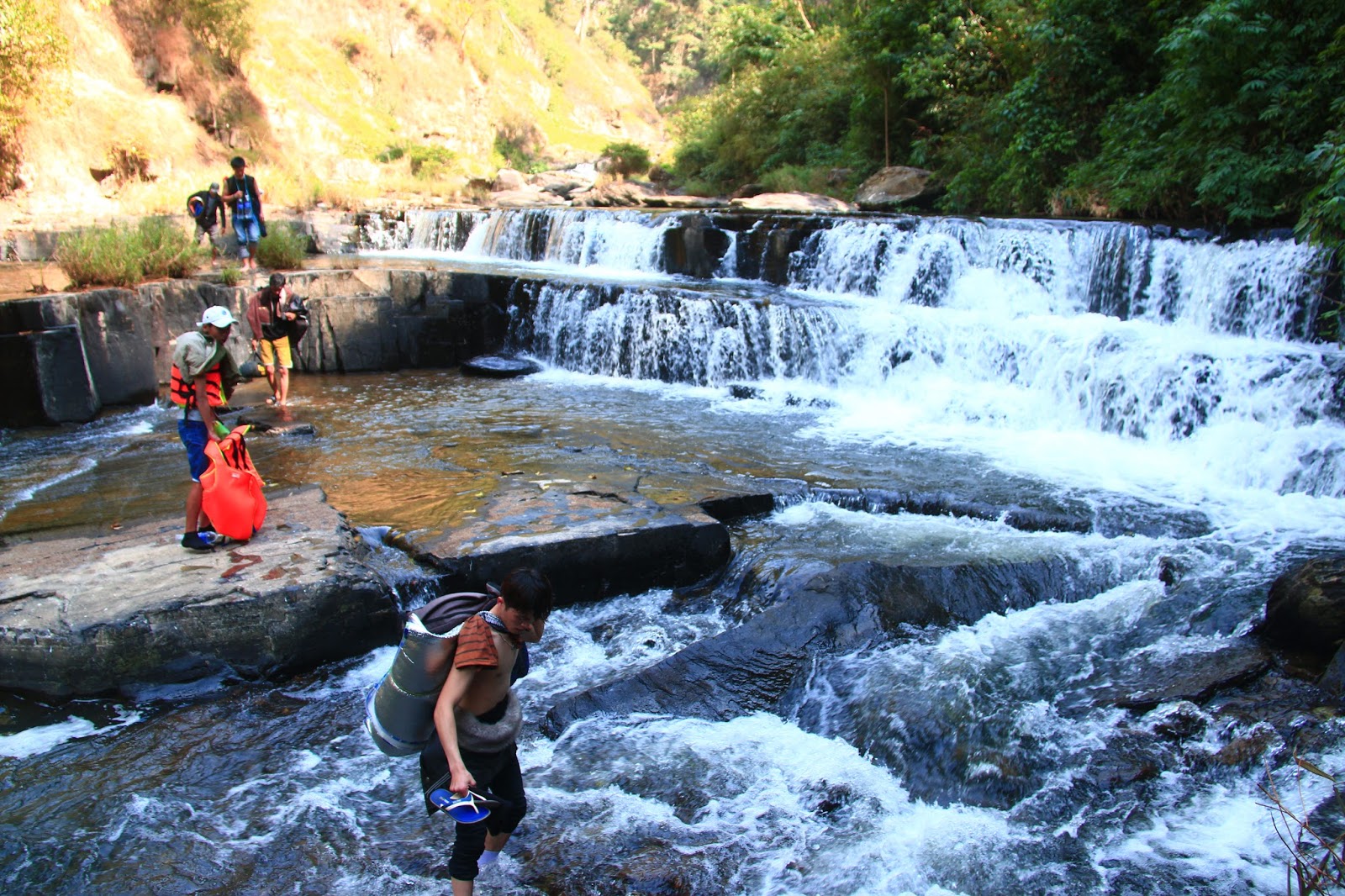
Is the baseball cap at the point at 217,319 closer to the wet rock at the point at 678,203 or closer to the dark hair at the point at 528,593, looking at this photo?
the dark hair at the point at 528,593

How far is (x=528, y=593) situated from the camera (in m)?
2.66

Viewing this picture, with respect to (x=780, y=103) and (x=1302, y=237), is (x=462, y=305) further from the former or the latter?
(x=780, y=103)

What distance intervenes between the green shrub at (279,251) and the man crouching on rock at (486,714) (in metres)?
11.2

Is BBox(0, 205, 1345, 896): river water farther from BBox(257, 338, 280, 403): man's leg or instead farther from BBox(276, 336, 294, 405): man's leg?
BBox(257, 338, 280, 403): man's leg

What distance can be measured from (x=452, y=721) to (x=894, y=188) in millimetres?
16416

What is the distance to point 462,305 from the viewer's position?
41.3 ft

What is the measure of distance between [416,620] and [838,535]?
3969mm

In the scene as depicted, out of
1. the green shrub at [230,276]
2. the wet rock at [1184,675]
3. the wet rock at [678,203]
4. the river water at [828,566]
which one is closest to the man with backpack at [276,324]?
the river water at [828,566]

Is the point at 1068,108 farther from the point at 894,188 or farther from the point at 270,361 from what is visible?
the point at 270,361

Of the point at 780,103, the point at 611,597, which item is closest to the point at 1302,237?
the point at 611,597

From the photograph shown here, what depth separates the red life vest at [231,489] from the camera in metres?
5.00

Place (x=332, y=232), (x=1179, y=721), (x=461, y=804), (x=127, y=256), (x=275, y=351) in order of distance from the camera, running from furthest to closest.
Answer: (x=332, y=232), (x=127, y=256), (x=275, y=351), (x=1179, y=721), (x=461, y=804)

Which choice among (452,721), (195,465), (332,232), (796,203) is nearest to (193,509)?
(195,465)

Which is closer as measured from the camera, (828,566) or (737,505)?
(828,566)
